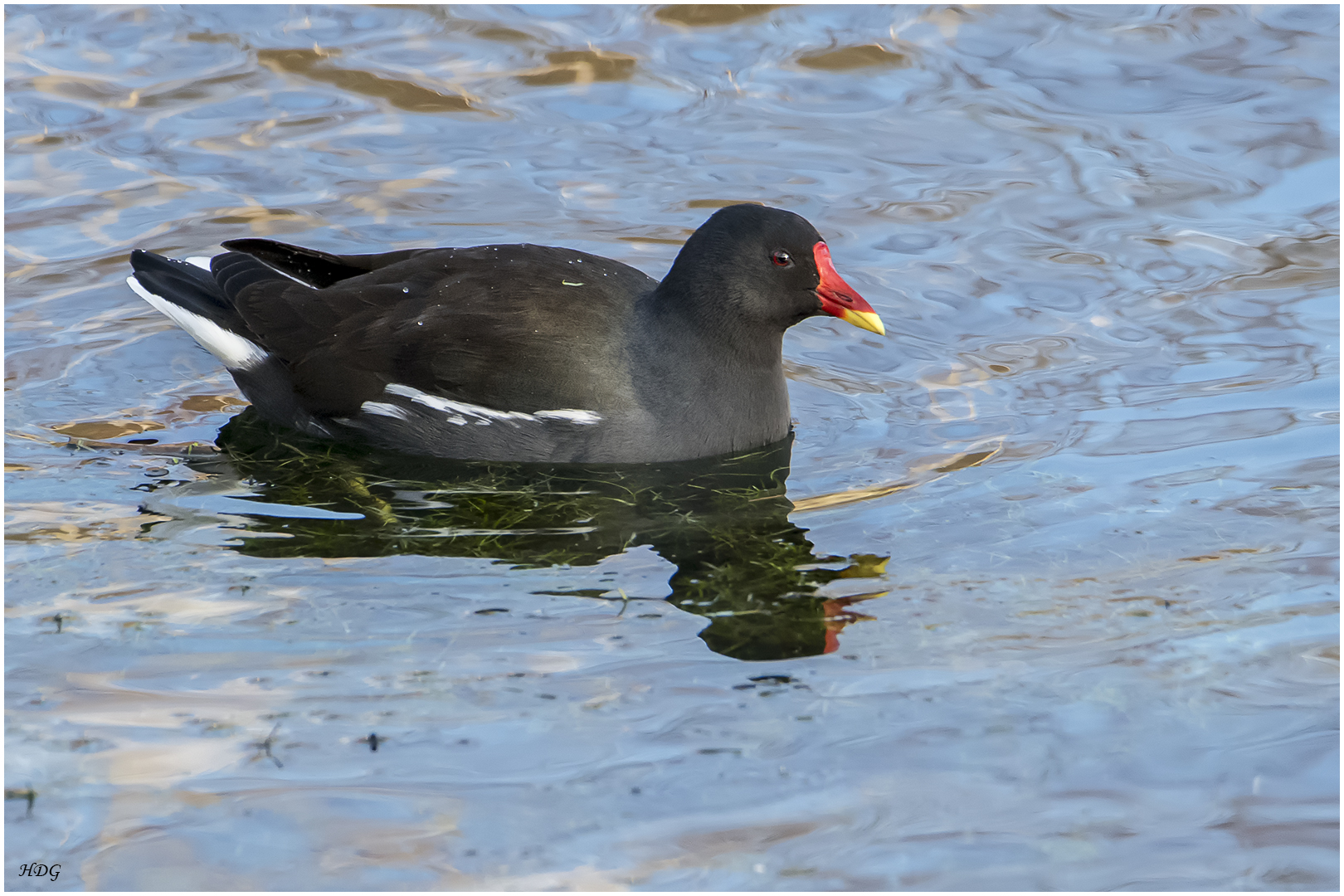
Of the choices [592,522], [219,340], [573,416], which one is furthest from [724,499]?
[219,340]

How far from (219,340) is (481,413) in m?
1.22

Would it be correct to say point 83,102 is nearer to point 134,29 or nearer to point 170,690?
point 134,29

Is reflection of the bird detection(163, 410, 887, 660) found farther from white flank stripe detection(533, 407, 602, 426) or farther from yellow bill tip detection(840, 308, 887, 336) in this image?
yellow bill tip detection(840, 308, 887, 336)

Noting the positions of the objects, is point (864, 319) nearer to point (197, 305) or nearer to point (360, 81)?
point (197, 305)

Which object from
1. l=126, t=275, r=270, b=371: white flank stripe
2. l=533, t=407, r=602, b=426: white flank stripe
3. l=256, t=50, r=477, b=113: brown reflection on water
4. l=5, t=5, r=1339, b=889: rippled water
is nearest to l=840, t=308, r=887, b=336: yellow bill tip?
l=5, t=5, r=1339, b=889: rippled water

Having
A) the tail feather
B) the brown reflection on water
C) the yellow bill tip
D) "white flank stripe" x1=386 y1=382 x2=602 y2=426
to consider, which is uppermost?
the brown reflection on water

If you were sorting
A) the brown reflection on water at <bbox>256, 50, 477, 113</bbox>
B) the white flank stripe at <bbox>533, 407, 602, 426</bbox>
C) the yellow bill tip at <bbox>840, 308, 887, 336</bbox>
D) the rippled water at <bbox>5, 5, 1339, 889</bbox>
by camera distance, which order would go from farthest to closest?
1. the brown reflection on water at <bbox>256, 50, 477, 113</bbox>
2. the yellow bill tip at <bbox>840, 308, 887, 336</bbox>
3. the white flank stripe at <bbox>533, 407, 602, 426</bbox>
4. the rippled water at <bbox>5, 5, 1339, 889</bbox>

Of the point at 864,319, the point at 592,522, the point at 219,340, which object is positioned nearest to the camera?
the point at 592,522

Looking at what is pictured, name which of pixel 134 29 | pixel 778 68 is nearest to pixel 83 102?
pixel 134 29

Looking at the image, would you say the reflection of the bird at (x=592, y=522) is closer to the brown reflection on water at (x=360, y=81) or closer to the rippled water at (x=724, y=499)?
the rippled water at (x=724, y=499)

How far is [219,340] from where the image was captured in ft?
20.4

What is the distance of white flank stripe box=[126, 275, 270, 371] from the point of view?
6.19m

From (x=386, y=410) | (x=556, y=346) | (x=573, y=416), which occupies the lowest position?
(x=386, y=410)

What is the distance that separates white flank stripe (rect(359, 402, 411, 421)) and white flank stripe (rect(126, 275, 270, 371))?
52cm
